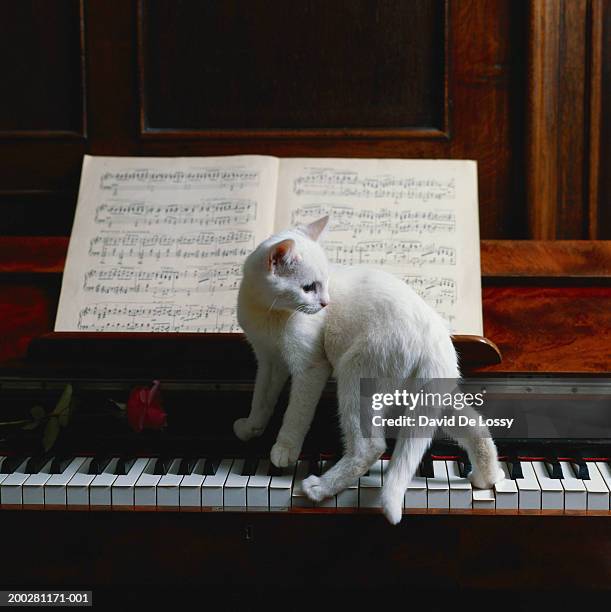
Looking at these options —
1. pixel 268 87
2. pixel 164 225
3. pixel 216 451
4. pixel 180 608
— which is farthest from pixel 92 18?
pixel 180 608

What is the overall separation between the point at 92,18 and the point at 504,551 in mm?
1862

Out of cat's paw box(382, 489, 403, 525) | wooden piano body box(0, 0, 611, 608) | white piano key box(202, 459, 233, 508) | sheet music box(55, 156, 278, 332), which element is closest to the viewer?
cat's paw box(382, 489, 403, 525)

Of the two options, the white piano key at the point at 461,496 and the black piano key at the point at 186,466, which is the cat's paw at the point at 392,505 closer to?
the white piano key at the point at 461,496

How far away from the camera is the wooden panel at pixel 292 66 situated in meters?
2.04

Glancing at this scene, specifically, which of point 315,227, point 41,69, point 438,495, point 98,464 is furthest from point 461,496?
point 41,69

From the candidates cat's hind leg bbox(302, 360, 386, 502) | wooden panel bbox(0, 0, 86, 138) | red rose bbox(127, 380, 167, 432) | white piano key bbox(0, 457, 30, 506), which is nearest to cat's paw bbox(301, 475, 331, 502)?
cat's hind leg bbox(302, 360, 386, 502)

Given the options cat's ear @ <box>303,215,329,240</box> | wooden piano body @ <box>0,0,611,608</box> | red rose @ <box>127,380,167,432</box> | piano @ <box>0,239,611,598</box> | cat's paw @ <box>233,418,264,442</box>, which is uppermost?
wooden piano body @ <box>0,0,611,608</box>

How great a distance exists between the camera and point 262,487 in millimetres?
1284

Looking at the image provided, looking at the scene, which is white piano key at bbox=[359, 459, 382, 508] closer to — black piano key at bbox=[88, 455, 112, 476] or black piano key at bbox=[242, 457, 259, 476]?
black piano key at bbox=[242, 457, 259, 476]

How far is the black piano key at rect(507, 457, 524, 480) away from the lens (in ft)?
4.33

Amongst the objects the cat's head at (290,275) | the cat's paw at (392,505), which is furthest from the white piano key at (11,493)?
the cat's paw at (392,505)

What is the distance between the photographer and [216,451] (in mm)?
1403

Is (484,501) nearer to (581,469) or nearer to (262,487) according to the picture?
(581,469)

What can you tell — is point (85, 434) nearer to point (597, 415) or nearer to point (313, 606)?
point (313, 606)
